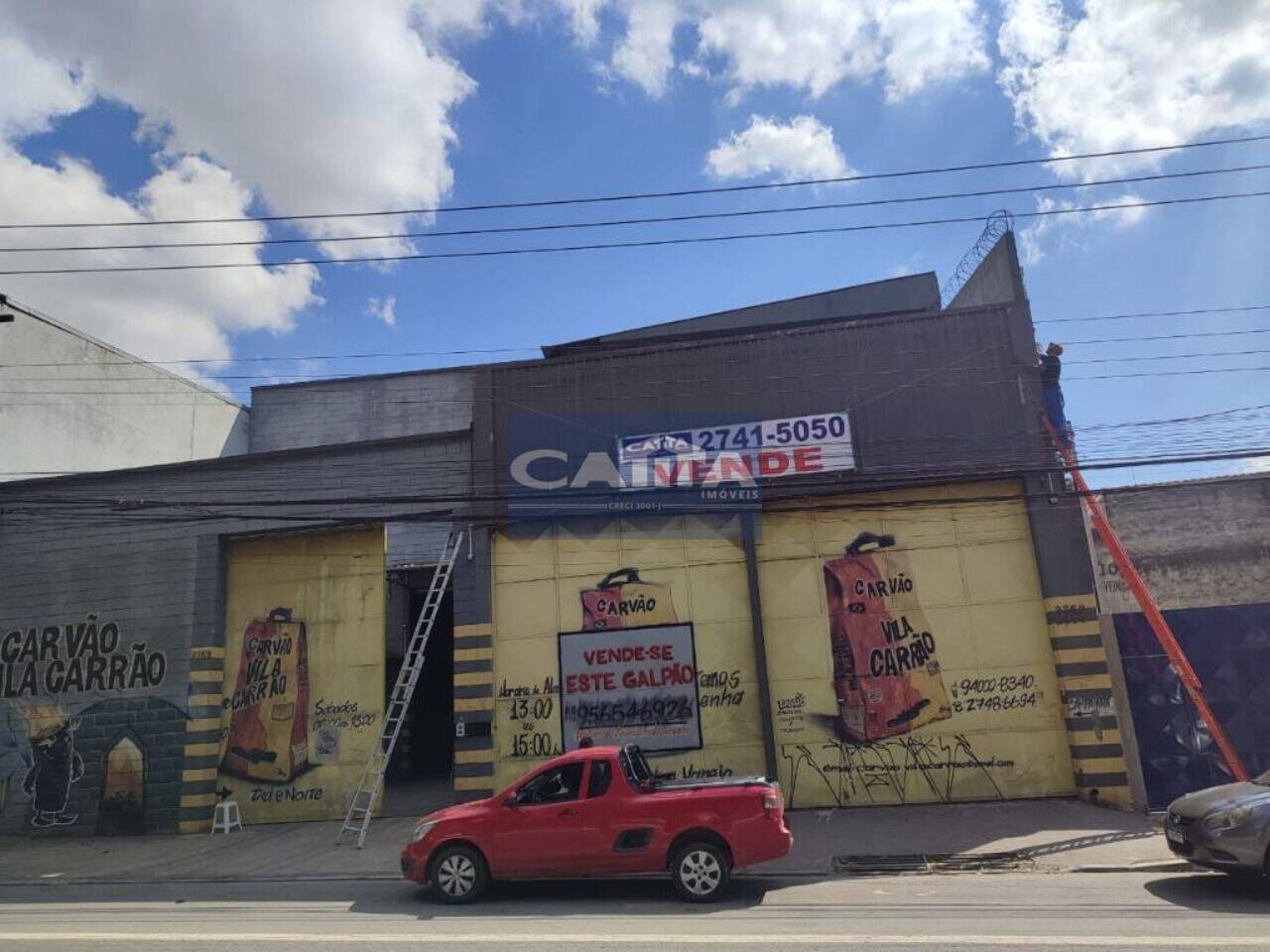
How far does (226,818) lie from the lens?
53.3 feet

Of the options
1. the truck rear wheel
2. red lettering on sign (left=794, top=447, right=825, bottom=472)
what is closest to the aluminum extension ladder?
red lettering on sign (left=794, top=447, right=825, bottom=472)

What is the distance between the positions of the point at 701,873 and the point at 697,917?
73 centimetres

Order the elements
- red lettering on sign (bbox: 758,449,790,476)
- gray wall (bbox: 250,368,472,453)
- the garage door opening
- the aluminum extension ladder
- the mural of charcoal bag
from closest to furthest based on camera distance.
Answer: the aluminum extension ladder, red lettering on sign (bbox: 758,449,790,476), the mural of charcoal bag, the garage door opening, gray wall (bbox: 250,368,472,453)

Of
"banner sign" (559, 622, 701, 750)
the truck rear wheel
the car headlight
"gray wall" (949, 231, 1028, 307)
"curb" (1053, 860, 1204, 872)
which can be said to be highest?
"gray wall" (949, 231, 1028, 307)

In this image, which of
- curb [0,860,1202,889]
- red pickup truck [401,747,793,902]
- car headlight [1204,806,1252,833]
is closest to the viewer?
car headlight [1204,806,1252,833]

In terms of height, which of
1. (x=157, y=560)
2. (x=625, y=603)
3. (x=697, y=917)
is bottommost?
(x=697, y=917)

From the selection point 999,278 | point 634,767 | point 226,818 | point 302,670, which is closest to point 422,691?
point 302,670

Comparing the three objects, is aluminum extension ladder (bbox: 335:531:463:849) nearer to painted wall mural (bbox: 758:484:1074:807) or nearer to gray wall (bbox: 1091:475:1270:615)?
painted wall mural (bbox: 758:484:1074:807)

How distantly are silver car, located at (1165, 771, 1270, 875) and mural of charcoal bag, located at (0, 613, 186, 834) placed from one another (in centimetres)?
1638

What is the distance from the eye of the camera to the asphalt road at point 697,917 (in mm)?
7406

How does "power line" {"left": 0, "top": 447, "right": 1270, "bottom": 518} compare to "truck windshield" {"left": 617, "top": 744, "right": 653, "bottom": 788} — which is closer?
"truck windshield" {"left": 617, "top": 744, "right": 653, "bottom": 788}

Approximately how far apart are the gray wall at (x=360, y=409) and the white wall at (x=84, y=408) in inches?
91.2

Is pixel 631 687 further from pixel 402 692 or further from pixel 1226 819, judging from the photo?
pixel 1226 819

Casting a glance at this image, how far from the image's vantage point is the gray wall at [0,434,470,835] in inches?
667
